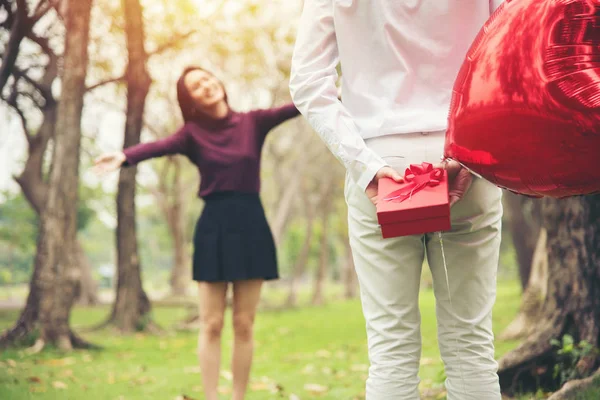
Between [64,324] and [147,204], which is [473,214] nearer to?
[64,324]

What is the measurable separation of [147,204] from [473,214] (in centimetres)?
4009

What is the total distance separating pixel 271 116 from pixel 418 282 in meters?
1.92

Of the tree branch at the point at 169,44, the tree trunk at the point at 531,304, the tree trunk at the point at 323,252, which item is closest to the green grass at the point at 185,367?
the tree trunk at the point at 531,304

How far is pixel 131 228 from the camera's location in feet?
33.7

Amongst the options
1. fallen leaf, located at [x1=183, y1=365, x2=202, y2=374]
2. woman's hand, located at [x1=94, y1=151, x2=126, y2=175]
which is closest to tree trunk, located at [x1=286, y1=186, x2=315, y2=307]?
fallen leaf, located at [x1=183, y1=365, x2=202, y2=374]

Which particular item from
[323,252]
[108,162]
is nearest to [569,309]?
[108,162]

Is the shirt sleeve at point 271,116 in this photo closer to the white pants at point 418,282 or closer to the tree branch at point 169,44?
the white pants at point 418,282

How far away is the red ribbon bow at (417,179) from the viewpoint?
1.85m

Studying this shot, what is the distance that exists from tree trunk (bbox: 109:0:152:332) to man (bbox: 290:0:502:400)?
812cm

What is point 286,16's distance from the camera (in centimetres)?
1366

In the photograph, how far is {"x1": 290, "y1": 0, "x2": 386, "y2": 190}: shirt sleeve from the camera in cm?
203

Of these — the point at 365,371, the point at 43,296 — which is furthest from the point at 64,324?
the point at 365,371

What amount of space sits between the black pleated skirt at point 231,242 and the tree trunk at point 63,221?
434 cm

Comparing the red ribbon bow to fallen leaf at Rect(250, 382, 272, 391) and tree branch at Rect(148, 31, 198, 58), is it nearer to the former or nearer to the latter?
fallen leaf at Rect(250, 382, 272, 391)
